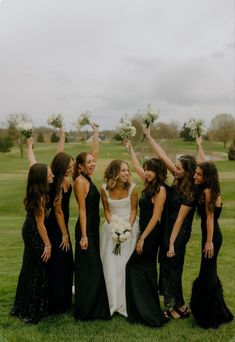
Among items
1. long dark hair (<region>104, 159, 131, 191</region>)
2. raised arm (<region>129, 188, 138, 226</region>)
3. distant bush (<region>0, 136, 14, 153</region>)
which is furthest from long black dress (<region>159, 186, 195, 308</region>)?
distant bush (<region>0, 136, 14, 153</region>)

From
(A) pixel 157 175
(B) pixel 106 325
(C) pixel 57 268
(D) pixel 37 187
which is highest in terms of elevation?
(A) pixel 157 175

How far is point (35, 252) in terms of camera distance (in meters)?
7.18

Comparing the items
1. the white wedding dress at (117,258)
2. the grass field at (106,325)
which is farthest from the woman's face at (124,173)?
the grass field at (106,325)

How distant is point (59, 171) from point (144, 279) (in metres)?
2.20

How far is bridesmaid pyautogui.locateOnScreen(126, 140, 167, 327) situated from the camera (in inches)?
278

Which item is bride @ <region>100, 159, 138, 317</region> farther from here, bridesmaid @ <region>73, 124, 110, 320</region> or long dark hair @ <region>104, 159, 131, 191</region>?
bridesmaid @ <region>73, 124, 110, 320</region>

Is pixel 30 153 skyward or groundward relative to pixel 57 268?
skyward

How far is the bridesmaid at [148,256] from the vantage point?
705cm

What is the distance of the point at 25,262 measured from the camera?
728 centimetres

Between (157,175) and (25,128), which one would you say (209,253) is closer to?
(157,175)

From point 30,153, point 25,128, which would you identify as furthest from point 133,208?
point 25,128

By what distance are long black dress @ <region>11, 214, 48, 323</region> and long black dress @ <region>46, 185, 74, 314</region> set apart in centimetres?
17

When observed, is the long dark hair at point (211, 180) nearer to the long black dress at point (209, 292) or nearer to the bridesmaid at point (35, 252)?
the long black dress at point (209, 292)

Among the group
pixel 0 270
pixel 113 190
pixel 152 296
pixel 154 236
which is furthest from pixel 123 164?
pixel 0 270
